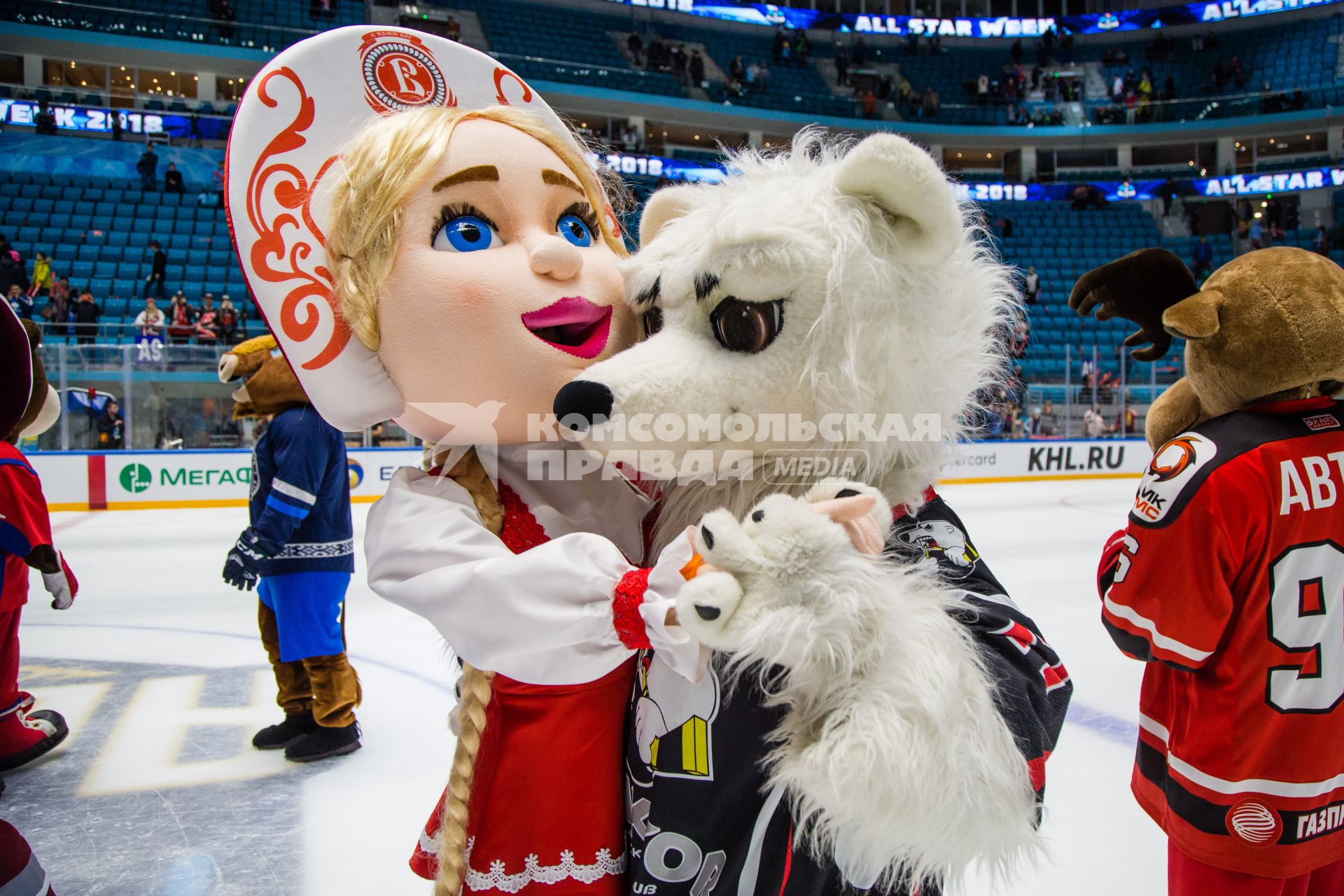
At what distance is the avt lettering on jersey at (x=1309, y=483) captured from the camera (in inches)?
50.3

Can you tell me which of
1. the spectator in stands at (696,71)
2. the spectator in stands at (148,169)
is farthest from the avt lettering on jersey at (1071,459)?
the spectator in stands at (148,169)

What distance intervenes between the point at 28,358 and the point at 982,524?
6605 millimetres

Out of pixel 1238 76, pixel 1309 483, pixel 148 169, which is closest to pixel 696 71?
pixel 148 169

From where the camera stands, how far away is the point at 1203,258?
17266 millimetres

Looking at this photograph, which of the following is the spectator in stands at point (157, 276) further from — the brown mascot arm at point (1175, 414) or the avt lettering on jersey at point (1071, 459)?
the brown mascot arm at point (1175, 414)

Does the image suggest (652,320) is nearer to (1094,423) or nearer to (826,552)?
(826,552)

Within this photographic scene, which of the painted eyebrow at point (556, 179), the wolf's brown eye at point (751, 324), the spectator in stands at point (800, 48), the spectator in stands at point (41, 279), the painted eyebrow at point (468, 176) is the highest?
the spectator in stands at point (800, 48)

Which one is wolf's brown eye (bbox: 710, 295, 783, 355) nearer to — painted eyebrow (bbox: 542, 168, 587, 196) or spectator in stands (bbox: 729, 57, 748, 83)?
painted eyebrow (bbox: 542, 168, 587, 196)

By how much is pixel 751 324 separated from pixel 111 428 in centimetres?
820

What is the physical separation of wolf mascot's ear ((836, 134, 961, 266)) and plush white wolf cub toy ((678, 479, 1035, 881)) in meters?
0.28

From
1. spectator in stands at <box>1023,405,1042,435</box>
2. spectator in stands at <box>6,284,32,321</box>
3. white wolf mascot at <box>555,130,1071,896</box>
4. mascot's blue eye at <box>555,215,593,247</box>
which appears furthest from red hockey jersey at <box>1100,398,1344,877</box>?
spectator in stands at <box>6,284,32,321</box>

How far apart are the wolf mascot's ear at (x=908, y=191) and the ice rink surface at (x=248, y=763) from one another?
68 centimetres

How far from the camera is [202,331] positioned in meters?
8.45

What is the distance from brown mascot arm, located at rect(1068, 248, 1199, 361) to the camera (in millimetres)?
1603
